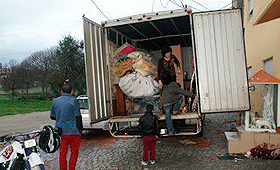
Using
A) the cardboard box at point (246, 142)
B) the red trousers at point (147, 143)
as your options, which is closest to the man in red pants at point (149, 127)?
the red trousers at point (147, 143)

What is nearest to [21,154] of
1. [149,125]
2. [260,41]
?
[149,125]

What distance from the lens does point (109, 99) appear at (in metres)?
6.89

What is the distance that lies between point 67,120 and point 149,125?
168 centimetres

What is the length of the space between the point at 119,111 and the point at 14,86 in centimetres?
3342

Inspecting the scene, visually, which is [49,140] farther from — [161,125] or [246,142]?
[246,142]

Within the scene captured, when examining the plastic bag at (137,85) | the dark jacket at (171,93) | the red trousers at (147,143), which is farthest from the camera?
the plastic bag at (137,85)

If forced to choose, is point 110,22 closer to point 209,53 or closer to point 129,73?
point 129,73

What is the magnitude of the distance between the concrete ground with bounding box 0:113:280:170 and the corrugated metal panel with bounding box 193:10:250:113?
1151 mm

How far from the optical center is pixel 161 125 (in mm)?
6797

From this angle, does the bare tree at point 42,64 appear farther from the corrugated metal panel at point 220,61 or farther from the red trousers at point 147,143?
the corrugated metal panel at point 220,61

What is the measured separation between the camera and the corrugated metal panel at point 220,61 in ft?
18.4

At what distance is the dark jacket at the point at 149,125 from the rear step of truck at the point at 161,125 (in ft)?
1.10

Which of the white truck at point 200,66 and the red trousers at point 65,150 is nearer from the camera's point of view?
the red trousers at point 65,150

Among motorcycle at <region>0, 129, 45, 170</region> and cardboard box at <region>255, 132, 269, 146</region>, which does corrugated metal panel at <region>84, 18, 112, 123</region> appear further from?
cardboard box at <region>255, 132, 269, 146</region>
